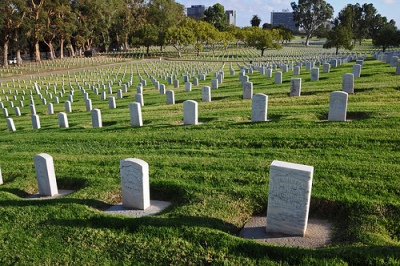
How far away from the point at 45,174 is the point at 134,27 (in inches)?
3116

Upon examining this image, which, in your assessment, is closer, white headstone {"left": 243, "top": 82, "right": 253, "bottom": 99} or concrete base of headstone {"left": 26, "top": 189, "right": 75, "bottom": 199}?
concrete base of headstone {"left": 26, "top": 189, "right": 75, "bottom": 199}

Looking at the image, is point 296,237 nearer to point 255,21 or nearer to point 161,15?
point 161,15

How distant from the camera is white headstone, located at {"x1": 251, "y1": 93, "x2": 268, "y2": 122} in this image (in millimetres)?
9508


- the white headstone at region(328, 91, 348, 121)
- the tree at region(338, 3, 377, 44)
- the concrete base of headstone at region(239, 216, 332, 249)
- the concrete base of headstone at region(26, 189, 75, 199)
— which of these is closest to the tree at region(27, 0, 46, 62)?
the concrete base of headstone at region(26, 189, 75, 199)

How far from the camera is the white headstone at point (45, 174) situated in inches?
257

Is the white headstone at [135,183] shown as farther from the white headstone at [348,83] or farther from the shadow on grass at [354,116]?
the white headstone at [348,83]

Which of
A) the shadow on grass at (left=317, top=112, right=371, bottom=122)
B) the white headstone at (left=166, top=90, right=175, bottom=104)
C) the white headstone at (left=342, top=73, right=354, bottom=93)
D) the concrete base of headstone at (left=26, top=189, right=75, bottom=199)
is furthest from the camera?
the white headstone at (left=166, top=90, right=175, bottom=104)

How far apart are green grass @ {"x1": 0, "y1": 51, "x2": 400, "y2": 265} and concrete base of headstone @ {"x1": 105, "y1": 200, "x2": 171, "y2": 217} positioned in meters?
0.19

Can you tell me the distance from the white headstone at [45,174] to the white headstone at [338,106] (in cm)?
709

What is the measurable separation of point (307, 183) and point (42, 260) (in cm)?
378

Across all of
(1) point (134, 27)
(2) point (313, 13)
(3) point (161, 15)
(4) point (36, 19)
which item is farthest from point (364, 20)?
(4) point (36, 19)

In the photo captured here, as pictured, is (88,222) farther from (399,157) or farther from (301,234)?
(399,157)

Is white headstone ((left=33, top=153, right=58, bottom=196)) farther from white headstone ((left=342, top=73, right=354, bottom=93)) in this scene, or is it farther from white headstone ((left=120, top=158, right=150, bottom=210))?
white headstone ((left=342, top=73, right=354, bottom=93))

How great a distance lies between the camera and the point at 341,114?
892 cm
